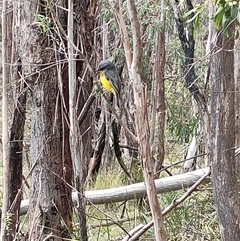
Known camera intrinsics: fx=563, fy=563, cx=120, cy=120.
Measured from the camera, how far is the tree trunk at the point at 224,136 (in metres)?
2.49

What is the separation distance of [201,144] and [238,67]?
1835mm

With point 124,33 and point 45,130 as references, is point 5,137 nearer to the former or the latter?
point 45,130

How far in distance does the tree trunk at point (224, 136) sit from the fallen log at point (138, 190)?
4.59ft

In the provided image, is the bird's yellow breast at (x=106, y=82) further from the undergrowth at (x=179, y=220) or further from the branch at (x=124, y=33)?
the branch at (x=124, y=33)

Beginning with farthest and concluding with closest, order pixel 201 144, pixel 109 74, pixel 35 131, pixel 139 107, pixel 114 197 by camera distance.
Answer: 1. pixel 201 144
2. pixel 114 197
3. pixel 35 131
4. pixel 109 74
5. pixel 139 107

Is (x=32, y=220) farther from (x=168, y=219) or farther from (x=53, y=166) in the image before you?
(x=168, y=219)

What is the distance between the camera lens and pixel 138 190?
13.7 ft

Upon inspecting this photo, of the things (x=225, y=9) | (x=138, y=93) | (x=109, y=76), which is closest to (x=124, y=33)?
(x=138, y=93)

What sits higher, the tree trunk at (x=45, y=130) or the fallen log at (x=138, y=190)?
the tree trunk at (x=45, y=130)

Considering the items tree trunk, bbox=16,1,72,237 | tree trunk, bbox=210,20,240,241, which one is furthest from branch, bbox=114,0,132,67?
tree trunk, bbox=16,1,72,237

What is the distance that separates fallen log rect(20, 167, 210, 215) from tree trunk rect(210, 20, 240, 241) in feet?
4.59

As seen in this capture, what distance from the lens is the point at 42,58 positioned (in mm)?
3404

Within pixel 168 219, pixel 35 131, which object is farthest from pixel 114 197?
pixel 35 131

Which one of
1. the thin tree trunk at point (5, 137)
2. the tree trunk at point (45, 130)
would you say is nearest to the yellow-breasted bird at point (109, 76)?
the tree trunk at point (45, 130)
